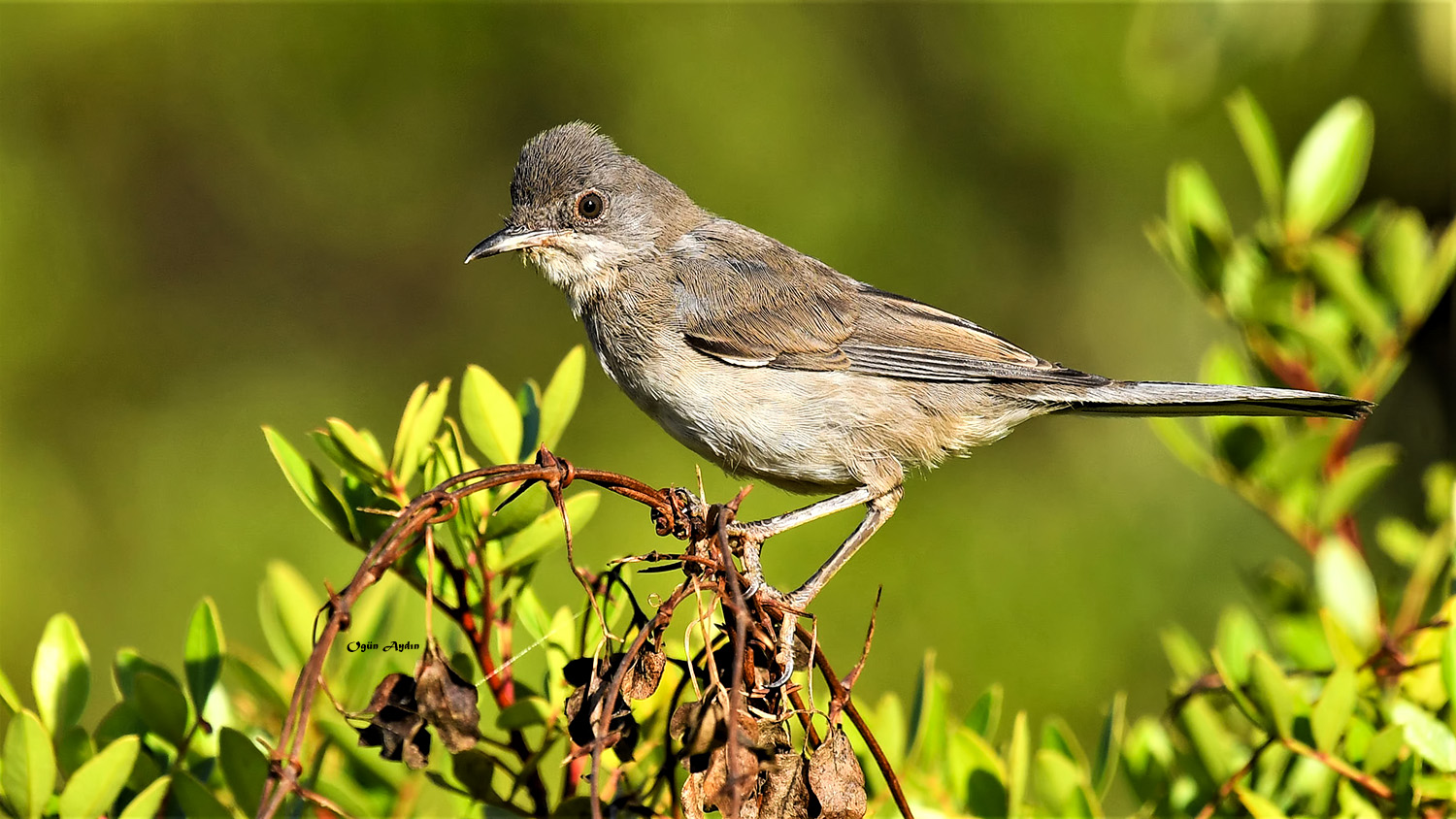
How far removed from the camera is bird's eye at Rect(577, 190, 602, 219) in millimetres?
3633

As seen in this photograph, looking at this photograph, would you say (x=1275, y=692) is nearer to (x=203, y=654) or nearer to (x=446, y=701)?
(x=446, y=701)

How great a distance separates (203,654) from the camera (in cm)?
238

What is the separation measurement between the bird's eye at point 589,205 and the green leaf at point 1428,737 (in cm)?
242

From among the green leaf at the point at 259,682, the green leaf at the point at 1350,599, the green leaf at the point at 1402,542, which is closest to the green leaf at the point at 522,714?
the green leaf at the point at 259,682

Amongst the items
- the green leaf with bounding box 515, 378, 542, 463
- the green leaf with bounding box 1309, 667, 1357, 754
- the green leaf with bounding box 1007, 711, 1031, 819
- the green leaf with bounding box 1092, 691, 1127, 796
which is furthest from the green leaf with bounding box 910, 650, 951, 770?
the green leaf with bounding box 515, 378, 542, 463

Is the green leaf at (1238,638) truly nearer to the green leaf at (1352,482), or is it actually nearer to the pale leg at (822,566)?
the green leaf at (1352,482)

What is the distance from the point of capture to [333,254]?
7969mm

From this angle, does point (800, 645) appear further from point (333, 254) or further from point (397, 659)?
point (333, 254)

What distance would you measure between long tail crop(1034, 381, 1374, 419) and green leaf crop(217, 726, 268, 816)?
7.05ft

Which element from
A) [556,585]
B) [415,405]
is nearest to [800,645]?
[415,405]

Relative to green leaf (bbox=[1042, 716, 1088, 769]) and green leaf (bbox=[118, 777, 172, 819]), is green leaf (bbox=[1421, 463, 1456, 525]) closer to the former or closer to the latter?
green leaf (bbox=[1042, 716, 1088, 769])

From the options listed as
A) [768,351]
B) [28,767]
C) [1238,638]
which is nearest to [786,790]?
[28,767]

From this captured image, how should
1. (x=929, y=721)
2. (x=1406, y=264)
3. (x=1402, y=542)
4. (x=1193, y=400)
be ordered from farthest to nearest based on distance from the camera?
(x=1402, y=542) → (x=1406, y=264) → (x=1193, y=400) → (x=929, y=721)

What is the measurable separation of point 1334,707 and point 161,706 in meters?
2.24
